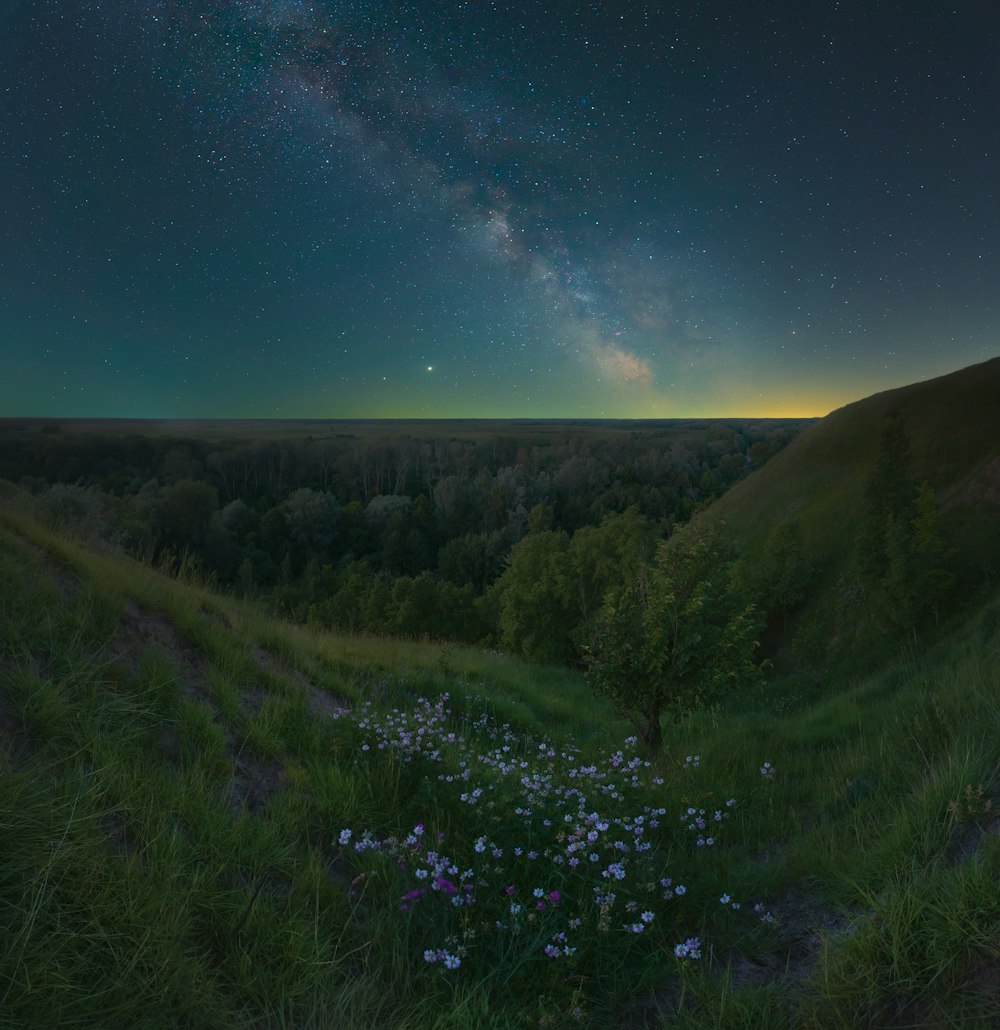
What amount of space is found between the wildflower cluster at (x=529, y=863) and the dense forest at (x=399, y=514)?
683 cm

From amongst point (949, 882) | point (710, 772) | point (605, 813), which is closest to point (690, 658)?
point (710, 772)

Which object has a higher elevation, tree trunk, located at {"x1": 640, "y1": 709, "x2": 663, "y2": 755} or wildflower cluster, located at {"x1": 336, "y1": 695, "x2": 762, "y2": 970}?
wildflower cluster, located at {"x1": 336, "y1": 695, "x2": 762, "y2": 970}

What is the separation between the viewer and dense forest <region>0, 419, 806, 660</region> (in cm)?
4334

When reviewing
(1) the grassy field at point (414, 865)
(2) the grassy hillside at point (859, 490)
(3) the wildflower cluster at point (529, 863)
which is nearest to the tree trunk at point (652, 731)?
(1) the grassy field at point (414, 865)

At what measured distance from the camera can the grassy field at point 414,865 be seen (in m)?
2.76

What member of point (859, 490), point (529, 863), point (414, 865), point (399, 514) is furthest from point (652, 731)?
point (399, 514)

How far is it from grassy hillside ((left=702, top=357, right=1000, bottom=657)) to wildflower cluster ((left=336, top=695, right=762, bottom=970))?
2514 centimetres

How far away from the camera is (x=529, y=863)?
3.82 m

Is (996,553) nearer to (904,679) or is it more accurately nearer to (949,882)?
(904,679)

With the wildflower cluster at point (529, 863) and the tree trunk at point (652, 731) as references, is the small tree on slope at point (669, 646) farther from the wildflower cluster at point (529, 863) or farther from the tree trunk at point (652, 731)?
the wildflower cluster at point (529, 863)

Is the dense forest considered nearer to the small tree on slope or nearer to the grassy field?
the grassy field

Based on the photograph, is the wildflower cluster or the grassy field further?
the wildflower cluster

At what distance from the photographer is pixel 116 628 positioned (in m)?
5.54

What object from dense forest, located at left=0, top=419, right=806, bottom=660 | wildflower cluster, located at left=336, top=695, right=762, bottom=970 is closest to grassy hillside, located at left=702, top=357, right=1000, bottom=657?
dense forest, located at left=0, top=419, right=806, bottom=660
